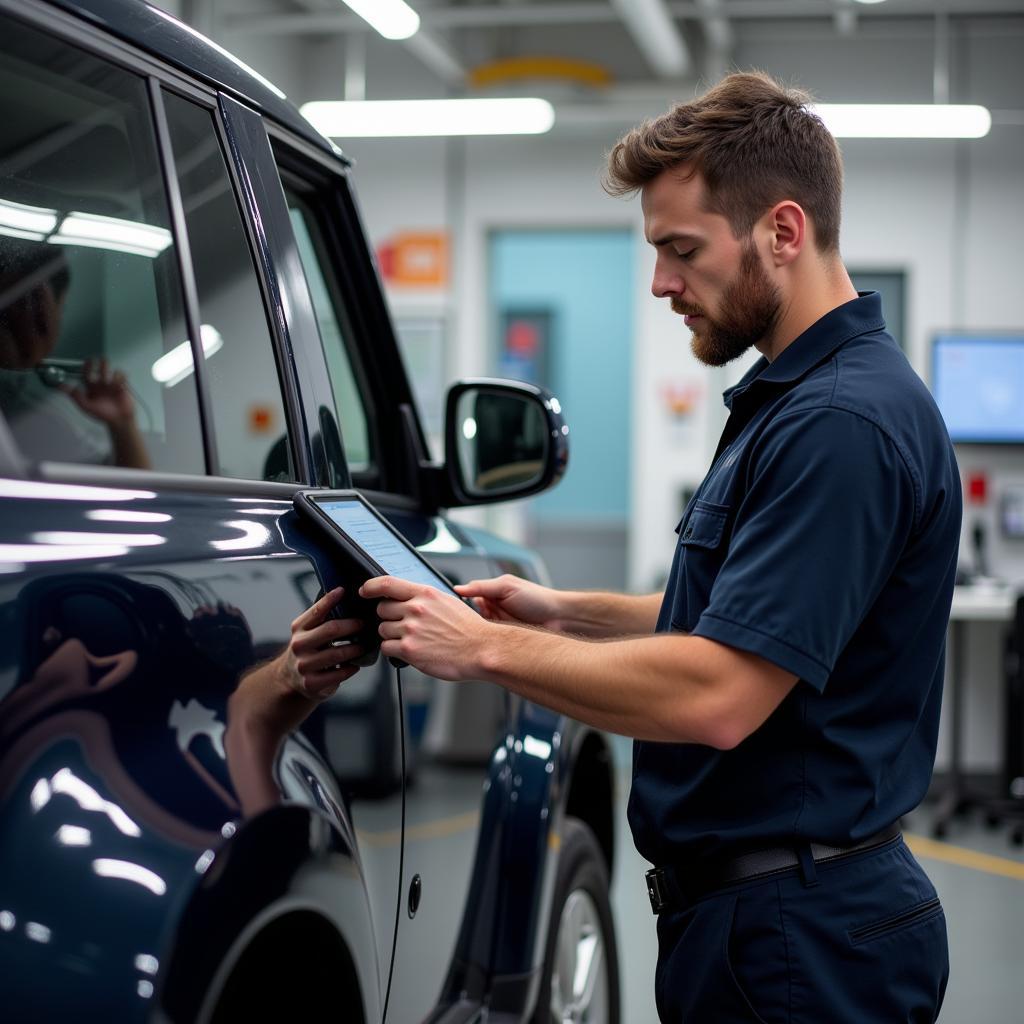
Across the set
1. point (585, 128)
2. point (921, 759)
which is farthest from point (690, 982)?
point (585, 128)

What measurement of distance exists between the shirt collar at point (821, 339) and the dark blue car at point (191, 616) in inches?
23.2

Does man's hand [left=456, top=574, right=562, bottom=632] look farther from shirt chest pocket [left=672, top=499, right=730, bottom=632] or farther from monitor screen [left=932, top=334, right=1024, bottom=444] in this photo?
monitor screen [left=932, top=334, right=1024, bottom=444]

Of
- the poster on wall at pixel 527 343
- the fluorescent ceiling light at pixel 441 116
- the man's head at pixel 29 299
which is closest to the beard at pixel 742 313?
the man's head at pixel 29 299

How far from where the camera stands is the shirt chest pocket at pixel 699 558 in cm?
157

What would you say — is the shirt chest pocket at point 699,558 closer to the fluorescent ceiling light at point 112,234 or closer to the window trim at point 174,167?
the window trim at point 174,167

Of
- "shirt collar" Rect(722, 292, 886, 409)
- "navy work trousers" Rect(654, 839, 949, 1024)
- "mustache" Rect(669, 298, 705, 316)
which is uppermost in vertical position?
"mustache" Rect(669, 298, 705, 316)

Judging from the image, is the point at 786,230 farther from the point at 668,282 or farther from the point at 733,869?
the point at 733,869

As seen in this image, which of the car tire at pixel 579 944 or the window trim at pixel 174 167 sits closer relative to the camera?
the window trim at pixel 174 167

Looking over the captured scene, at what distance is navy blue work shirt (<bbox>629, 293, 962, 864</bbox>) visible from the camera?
138 cm

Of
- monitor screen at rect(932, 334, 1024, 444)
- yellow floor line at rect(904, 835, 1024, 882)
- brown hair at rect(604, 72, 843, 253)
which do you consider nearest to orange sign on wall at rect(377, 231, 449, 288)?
monitor screen at rect(932, 334, 1024, 444)

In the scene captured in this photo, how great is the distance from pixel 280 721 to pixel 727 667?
0.47 m

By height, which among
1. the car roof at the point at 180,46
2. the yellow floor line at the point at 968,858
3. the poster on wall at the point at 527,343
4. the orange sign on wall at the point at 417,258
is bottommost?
the yellow floor line at the point at 968,858

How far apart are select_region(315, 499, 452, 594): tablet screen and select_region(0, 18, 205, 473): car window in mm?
180

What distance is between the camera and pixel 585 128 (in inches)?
342
